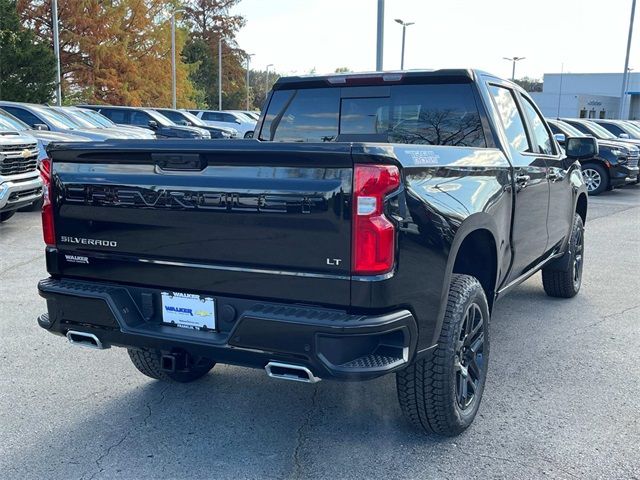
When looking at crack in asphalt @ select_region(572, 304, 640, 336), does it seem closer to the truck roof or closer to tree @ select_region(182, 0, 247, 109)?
the truck roof

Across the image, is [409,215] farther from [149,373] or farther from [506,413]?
[149,373]

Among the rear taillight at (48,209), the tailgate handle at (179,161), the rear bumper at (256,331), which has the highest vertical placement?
the tailgate handle at (179,161)

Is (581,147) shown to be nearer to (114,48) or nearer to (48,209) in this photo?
(48,209)

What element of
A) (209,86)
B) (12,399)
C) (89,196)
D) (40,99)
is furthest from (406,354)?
(209,86)

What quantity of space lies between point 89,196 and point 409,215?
1591 mm

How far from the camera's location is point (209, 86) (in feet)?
211

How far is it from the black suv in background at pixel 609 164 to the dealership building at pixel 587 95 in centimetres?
5119

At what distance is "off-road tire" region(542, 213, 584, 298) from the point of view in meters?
6.04

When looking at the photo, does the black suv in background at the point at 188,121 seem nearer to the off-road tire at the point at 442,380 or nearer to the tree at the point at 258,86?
the off-road tire at the point at 442,380

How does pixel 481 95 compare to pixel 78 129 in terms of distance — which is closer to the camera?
pixel 481 95

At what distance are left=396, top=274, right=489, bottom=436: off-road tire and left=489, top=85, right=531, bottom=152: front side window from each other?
1.45m

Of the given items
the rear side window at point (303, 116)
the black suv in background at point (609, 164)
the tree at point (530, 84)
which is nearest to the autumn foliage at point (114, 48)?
the black suv in background at point (609, 164)

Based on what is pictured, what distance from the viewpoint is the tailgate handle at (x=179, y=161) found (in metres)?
3.00

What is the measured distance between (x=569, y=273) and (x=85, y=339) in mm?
4405
